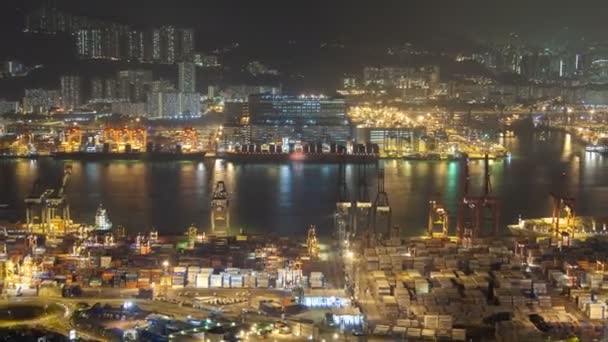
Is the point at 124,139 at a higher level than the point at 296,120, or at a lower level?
lower

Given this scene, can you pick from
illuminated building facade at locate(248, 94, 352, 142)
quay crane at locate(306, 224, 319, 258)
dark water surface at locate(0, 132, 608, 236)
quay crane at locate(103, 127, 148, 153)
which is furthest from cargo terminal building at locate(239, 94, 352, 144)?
quay crane at locate(306, 224, 319, 258)

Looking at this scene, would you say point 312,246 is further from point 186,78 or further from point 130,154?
point 186,78

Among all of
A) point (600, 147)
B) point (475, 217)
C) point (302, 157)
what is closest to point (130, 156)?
point (302, 157)

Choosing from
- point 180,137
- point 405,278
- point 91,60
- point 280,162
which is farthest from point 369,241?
point 91,60

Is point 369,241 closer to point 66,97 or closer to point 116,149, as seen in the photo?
point 116,149

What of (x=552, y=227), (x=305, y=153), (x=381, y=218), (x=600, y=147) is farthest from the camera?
(x=600, y=147)

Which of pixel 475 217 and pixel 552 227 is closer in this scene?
pixel 475 217
